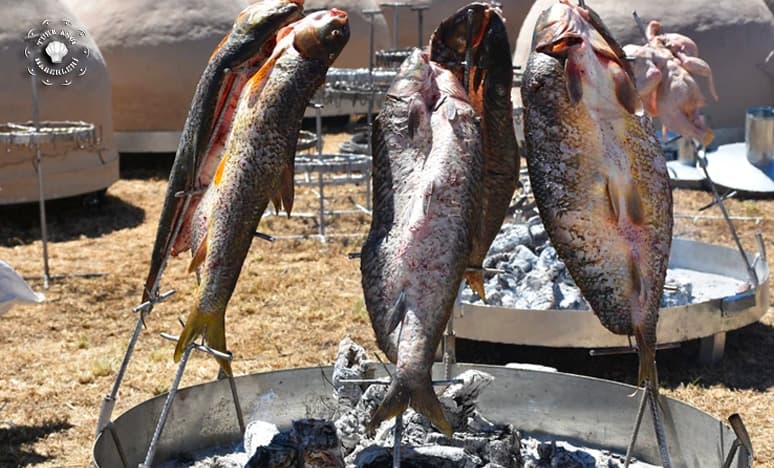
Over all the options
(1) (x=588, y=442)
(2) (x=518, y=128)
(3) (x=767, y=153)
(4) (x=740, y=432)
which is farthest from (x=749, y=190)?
(4) (x=740, y=432)

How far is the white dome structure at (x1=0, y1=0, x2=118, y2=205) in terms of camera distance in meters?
10.3

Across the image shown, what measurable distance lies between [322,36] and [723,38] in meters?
10.1

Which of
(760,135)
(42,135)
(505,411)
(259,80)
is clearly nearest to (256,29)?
(259,80)

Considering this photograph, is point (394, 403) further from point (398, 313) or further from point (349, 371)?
point (349, 371)

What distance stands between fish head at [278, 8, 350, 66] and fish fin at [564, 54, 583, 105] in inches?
27.1

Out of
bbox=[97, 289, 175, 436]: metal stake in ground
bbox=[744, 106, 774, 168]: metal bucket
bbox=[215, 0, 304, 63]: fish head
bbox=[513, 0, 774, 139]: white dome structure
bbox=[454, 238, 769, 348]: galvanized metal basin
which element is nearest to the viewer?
bbox=[215, 0, 304, 63]: fish head

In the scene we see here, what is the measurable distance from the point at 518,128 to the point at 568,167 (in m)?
8.87

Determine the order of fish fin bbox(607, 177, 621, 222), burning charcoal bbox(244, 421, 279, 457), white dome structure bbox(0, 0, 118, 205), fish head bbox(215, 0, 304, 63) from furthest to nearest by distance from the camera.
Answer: white dome structure bbox(0, 0, 118, 205), burning charcoal bbox(244, 421, 279, 457), fish head bbox(215, 0, 304, 63), fish fin bbox(607, 177, 621, 222)

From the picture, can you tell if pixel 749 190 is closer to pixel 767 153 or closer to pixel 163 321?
pixel 767 153

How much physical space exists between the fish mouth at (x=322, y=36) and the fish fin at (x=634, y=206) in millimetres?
992

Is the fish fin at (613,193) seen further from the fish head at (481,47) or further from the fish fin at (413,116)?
the fish fin at (413,116)

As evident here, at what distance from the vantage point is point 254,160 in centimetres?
341

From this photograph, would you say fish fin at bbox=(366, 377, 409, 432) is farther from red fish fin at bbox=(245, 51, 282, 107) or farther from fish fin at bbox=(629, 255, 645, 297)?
red fish fin at bbox=(245, 51, 282, 107)

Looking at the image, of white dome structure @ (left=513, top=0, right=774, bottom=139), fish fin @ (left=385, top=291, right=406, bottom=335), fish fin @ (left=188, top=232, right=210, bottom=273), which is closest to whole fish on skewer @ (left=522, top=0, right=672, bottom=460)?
fish fin @ (left=385, top=291, right=406, bottom=335)
